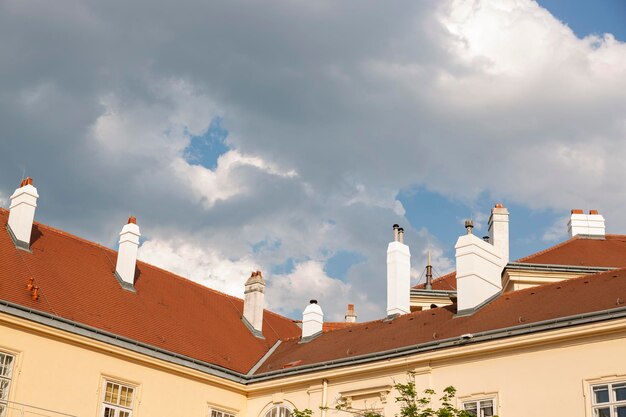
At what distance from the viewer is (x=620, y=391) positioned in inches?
858

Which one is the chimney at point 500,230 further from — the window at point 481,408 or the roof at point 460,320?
the window at point 481,408

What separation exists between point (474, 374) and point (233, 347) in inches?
390

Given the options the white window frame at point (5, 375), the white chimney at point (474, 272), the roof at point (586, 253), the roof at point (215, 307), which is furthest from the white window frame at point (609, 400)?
the white window frame at point (5, 375)

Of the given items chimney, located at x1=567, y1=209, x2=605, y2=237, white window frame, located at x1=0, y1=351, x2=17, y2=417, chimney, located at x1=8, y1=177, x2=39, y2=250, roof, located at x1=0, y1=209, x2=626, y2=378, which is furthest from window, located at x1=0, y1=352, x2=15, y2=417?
chimney, located at x1=567, y1=209, x2=605, y2=237

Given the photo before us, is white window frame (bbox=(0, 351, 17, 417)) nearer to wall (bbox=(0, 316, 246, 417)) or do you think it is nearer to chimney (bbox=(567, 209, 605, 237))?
wall (bbox=(0, 316, 246, 417))

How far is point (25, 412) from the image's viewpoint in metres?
24.1

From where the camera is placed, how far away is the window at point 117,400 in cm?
2614

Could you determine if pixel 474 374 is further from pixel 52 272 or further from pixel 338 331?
pixel 52 272

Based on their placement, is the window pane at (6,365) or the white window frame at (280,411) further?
the white window frame at (280,411)

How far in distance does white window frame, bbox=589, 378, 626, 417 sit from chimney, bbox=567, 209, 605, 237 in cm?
1547

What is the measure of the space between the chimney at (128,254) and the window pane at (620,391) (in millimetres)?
15757

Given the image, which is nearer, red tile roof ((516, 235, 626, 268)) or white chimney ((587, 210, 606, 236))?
red tile roof ((516, 235, 626, 268))

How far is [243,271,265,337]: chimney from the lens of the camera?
34.5 metres

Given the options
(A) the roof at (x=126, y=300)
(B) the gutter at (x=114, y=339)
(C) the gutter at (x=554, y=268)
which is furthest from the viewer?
(C) the gutter at (x=554, y=268)
